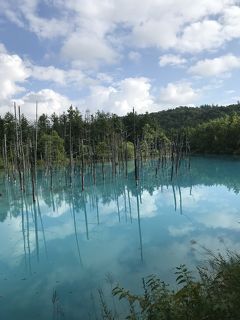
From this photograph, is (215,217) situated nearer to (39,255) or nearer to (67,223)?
(67,223)

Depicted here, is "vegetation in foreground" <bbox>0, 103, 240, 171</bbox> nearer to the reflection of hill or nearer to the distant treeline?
the distant treeline

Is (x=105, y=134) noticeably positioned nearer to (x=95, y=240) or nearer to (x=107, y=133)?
(x=107, y=133)

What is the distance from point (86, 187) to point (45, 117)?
49.2 metres

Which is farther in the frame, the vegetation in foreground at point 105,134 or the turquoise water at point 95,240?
the vegetation in foreground at point 105,134

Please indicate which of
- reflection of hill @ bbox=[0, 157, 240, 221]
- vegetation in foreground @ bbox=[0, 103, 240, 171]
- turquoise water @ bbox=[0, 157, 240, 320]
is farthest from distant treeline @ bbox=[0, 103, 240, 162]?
turquoise water @ bbox=[0, 157, 240, 320]

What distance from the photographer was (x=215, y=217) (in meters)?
16.9

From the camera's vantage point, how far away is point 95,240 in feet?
46.9

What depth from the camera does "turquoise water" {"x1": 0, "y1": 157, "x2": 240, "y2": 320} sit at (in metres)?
8.99

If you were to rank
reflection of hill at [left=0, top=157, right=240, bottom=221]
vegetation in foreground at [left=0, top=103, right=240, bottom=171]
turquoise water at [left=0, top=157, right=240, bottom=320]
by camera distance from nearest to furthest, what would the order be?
turquoise water at [left=0, top=157, right=240, bottom=320]
reflection of hill at [left=0, top=157, right=240, bottom=221]
vegetation in foreground at [left=0, top=103, right=240, bottom=171]

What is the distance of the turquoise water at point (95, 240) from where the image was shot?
8992 mm

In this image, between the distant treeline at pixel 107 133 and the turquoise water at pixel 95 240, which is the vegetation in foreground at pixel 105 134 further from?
the turquoise water at pixel 95 240

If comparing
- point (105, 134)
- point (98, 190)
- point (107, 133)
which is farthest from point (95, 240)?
A: point (105, 134)

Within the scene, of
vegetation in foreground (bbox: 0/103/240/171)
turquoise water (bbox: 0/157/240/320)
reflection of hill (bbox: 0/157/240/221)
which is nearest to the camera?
turquoise water (bbox: 0/157/240/320)

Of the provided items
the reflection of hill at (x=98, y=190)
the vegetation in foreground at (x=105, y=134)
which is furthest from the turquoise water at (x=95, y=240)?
the vegetation in foreground at (x=105, y=134)
